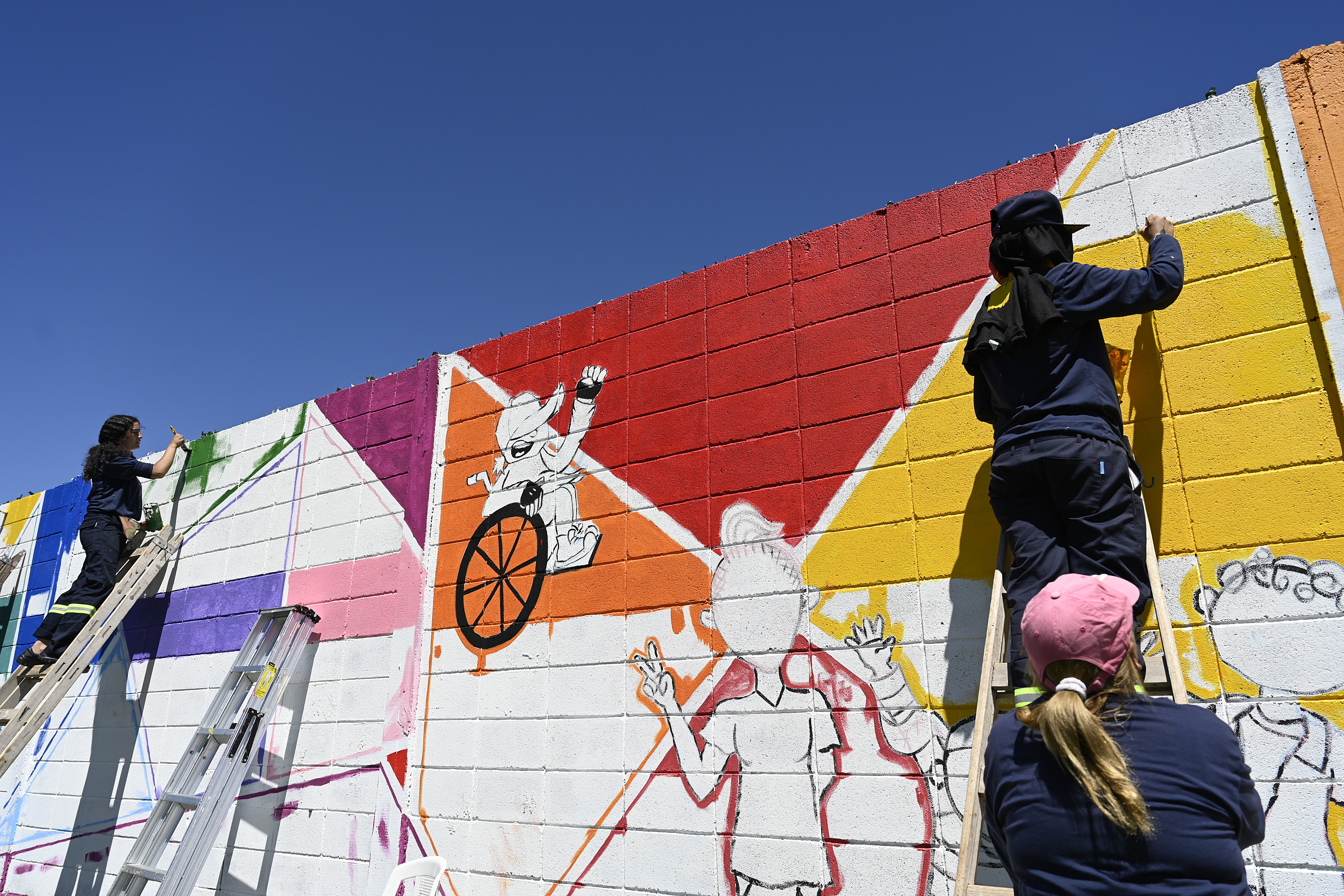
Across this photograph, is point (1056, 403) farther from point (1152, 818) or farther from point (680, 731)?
point (680, 731)

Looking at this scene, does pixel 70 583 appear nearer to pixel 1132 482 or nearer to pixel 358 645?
A: pixel 358 645

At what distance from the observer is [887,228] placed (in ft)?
11.1

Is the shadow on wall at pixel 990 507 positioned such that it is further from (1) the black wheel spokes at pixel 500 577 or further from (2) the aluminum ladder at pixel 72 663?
(2) the aluminum ladder at pixel 72 663

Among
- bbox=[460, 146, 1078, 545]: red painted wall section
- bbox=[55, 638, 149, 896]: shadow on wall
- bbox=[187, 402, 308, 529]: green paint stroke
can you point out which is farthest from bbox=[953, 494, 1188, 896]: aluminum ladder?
bbox=[55, 638, 149, 896]: shadow on wall

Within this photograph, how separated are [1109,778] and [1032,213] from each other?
67.9 inches

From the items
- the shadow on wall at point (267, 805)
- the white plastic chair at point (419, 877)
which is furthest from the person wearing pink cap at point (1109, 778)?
the shadow on wall at point (267, 805)

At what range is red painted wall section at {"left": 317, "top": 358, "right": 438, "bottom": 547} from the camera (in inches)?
178

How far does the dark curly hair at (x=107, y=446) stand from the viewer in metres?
5.22

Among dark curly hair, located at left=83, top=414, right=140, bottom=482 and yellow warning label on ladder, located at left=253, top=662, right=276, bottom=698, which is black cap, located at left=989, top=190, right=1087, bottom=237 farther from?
dark curly hair, located at left=83, top=414, right=140, bottom=482

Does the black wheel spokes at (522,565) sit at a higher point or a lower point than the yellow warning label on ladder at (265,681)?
higher

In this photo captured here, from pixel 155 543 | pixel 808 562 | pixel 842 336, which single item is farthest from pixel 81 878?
pixel 842 336

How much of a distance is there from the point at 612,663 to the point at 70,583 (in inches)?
189

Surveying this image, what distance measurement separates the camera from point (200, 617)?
5.17m

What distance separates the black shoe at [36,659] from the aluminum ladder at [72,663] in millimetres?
18
